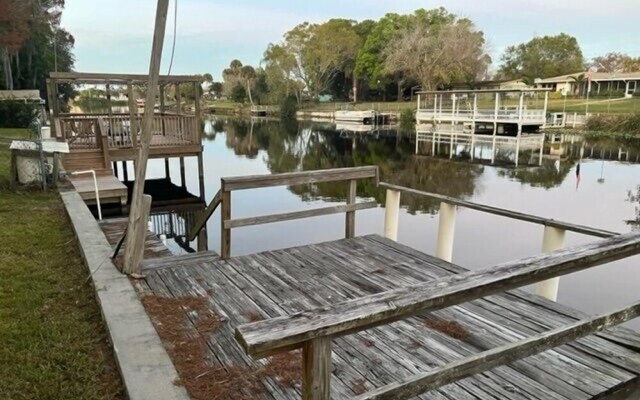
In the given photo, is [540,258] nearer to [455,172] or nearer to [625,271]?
[625,271]

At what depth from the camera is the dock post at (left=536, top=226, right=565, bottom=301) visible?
404 centimetres

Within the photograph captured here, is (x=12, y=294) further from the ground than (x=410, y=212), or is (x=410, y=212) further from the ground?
(x=12, y=294)

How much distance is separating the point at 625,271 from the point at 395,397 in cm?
831

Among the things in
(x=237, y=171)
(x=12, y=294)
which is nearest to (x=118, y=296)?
(x=12, y=294)

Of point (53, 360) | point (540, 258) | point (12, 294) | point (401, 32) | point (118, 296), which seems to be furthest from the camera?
point (401, 32)

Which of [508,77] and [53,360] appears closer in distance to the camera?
[53,360]

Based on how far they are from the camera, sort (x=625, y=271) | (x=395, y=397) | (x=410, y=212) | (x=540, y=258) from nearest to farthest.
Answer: (x=395, y=397) → (x=540, y=258) → (x=625, y=271) → (x=410, y=212)

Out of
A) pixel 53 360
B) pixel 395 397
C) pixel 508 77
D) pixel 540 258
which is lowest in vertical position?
pixel 53 360

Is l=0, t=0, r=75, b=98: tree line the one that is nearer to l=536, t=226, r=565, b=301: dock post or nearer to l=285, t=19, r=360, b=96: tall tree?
l=536, t=226, r=565, b=301: dock post

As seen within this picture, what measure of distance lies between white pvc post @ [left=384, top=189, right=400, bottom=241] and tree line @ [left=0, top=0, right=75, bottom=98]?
2241cm

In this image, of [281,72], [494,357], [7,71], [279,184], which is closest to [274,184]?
[279,184]

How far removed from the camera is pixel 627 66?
7031 centimetres

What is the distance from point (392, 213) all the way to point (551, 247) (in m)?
1.97

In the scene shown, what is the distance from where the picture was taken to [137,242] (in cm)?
429
